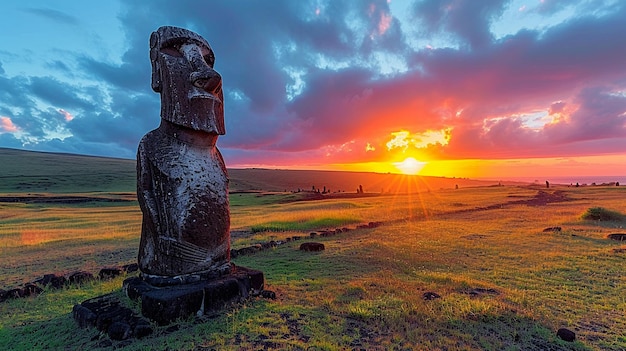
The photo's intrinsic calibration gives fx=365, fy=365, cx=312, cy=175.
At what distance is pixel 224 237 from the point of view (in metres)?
6.88

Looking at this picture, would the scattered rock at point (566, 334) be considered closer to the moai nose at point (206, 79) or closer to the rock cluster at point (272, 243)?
the moai nose at point (206, 79)

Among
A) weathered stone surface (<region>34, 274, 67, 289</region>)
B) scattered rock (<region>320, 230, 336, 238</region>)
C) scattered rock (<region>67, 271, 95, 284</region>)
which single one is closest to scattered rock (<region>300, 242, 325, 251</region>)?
scattered rock (<region>320, 230, 336, 238</region>)

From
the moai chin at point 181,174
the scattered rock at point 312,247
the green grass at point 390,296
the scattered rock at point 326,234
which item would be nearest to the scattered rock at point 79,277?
the green grass at point 390,296

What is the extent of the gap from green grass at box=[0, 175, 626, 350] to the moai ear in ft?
13.3

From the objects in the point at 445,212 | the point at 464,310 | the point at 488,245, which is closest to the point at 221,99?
the point at 464,310

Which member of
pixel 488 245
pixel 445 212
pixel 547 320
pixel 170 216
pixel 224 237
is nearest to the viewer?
pixel 547 320

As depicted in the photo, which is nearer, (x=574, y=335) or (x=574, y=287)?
(x=574, y=335)

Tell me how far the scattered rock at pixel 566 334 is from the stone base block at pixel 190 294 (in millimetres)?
4933

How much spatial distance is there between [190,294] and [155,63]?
4.16m

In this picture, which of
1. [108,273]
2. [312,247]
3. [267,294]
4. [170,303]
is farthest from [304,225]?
[170,303]

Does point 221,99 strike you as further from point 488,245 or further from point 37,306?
point 488,245

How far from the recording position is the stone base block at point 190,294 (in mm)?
5555

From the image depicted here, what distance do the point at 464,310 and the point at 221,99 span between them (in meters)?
5.75

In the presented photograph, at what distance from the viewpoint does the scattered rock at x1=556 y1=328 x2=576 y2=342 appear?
17.4 feet
